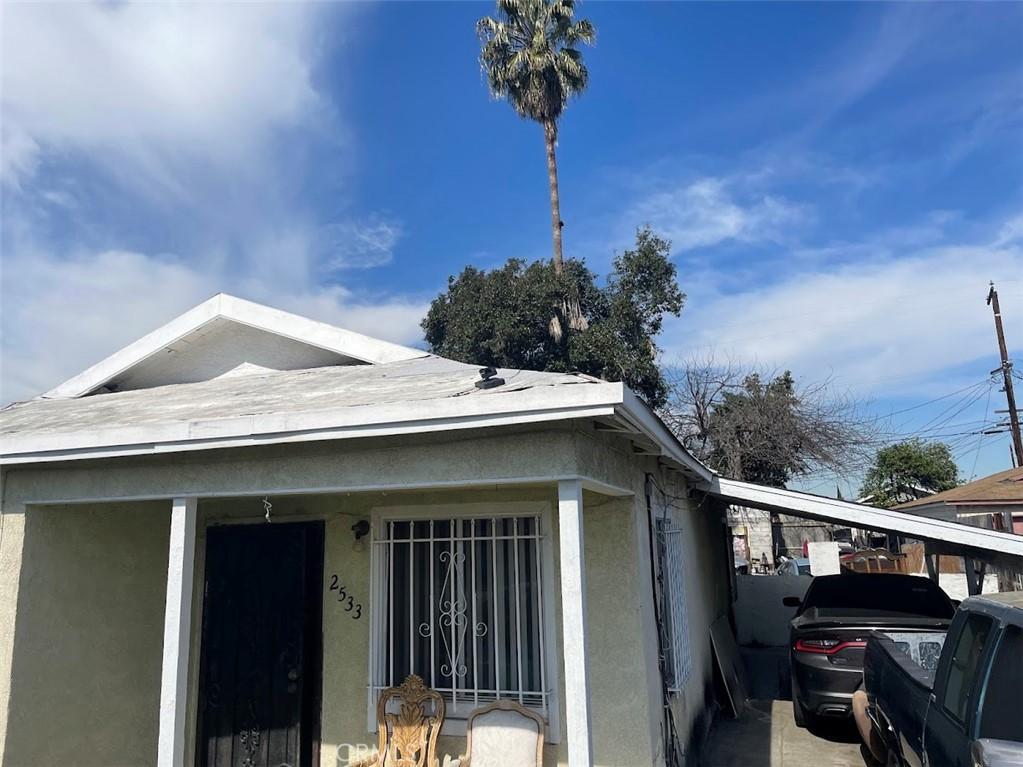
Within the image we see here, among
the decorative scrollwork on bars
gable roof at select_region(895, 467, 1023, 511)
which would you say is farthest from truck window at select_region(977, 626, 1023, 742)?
gable roof at select_region(895, 467, 1023, 511)

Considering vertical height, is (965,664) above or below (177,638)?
below

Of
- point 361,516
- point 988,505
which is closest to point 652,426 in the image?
point 361,516

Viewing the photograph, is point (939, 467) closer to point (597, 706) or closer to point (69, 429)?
point (597, 706)

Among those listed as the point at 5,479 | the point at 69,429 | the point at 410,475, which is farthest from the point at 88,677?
the point at 410,475

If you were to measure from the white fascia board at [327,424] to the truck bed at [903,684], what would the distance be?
2.51 meters

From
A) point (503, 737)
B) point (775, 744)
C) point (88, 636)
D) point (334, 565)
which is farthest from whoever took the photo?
point (775, 744)

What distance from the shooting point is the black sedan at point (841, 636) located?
21.2 ft

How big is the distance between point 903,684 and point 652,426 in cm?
222

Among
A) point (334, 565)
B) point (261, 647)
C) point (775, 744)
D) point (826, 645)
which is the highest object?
point (334, 565)

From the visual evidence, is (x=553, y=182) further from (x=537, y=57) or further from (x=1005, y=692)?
(x=1005, y=692)

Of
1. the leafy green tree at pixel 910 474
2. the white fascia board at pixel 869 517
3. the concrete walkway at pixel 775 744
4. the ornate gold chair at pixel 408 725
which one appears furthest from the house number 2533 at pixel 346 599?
the leafy green tree at pixel 910 474

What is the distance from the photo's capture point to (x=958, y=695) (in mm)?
3467

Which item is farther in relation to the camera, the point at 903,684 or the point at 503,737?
the point at 503,737

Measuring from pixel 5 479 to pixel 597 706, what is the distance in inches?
179
